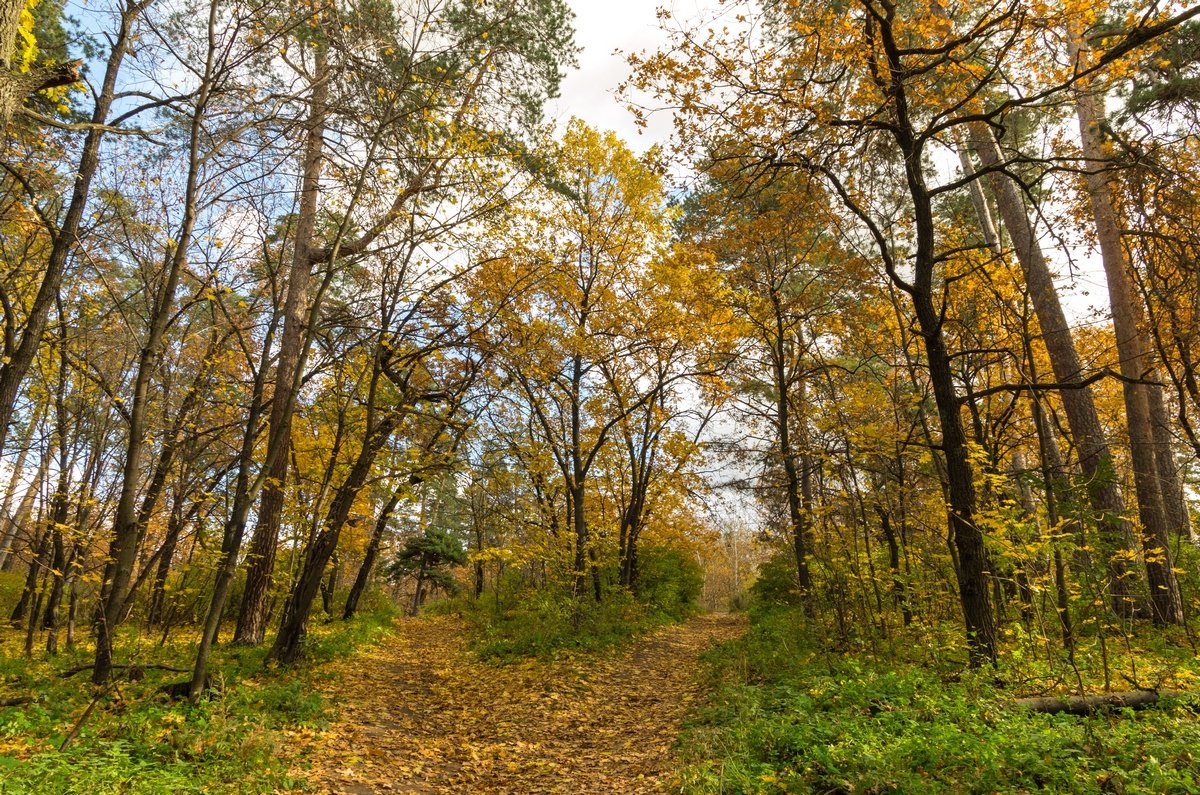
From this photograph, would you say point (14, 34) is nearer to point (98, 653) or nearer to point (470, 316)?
point (98, 653)

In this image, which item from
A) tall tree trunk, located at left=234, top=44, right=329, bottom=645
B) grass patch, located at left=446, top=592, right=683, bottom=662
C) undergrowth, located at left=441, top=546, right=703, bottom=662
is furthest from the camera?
undergrowth, located at left=441, top=546, right=703, bottom=662

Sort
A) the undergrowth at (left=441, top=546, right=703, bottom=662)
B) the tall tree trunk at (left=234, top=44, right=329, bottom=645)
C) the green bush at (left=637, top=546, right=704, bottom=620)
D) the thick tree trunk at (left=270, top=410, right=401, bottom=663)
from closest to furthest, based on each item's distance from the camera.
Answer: the thick tree trunk at (left=270, top=410, right=401, bottom=663) → the tall tree trunk at (left=234, top=44, right=329, bottom=645) → the undergrowth at (left=441, top=546, right=703, bottom=662) → the green bush at (left=637, top=546, right=704, bottom=620)

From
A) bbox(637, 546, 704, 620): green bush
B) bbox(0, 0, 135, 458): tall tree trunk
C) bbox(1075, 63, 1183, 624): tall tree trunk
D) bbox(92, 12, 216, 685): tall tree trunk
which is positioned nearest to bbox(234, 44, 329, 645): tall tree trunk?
bbox(0, 0, 135, 458): tall tree trunk

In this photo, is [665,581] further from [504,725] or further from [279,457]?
[279,457]

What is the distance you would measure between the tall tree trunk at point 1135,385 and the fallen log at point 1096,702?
3.25 m

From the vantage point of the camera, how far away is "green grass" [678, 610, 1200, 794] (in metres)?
3.21

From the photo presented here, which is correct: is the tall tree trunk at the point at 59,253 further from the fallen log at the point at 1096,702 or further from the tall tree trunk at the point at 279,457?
the fallen log at the point at 1096,702

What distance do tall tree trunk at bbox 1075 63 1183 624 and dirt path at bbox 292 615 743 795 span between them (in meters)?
6.13

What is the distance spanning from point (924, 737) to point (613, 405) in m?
9.49

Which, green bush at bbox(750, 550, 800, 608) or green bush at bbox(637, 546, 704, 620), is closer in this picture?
green bush at bbox(750, 550, 800, 608)

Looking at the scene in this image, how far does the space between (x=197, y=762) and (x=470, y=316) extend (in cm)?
596

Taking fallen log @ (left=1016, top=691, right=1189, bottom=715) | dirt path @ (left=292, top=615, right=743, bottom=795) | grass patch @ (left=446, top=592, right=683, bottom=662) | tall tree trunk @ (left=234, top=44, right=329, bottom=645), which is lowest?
dirt path @ (left=292, top=615, right=743, bottom=795)

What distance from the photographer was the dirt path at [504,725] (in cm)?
492

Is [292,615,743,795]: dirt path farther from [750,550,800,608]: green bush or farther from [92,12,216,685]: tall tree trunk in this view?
[750,550,800,608]: green bush
